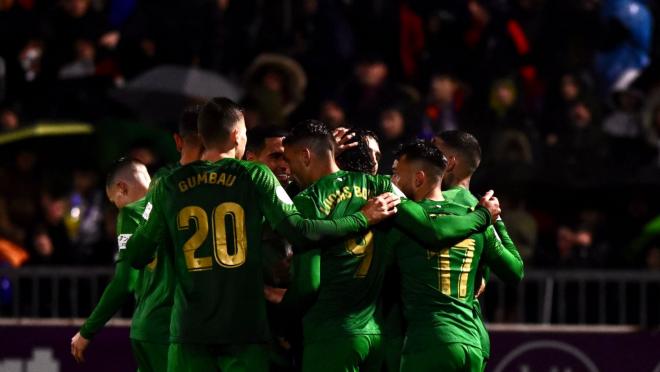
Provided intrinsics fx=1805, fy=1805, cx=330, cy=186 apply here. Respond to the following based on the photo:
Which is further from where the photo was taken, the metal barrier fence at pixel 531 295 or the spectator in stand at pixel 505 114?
the spectator in stand at pixel 505 114

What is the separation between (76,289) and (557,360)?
13.5 feet

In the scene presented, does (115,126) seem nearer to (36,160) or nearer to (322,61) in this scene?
(36,160)

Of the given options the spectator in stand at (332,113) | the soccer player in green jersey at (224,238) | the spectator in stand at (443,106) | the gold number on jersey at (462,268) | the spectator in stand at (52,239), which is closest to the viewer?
the soccer player in green jersey at (224,238)

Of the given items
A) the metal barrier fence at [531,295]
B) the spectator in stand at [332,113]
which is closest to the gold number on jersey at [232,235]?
the metal barrier fence at [531,295]

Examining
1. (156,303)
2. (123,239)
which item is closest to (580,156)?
(123,239)

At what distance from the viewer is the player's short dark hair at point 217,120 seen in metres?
8.99

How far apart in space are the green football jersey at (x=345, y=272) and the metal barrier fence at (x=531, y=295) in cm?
564

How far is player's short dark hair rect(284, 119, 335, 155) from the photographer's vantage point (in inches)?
377

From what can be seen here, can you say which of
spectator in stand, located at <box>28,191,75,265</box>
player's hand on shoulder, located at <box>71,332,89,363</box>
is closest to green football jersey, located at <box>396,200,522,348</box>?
player's hand on shoulder, located at <box>71,332,89,363</box>

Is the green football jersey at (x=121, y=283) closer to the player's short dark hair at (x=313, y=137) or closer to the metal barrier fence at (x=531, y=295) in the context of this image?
the player's short dark hair at (x=313, y=137)

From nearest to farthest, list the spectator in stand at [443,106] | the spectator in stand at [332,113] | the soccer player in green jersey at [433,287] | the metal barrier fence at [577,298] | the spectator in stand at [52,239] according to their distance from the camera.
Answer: the soccer player in green jersey at [433,287] → the metal barrier fence at [577,298] → the spectator in stand at [52,239] → the spectator in stand at [332,113] → the spectator in stand at [443,106]

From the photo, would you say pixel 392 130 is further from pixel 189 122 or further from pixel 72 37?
pixel 189 122

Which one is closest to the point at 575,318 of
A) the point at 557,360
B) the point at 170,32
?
the point at 557,360

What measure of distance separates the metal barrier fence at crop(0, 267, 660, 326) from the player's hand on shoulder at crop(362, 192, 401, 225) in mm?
6073
